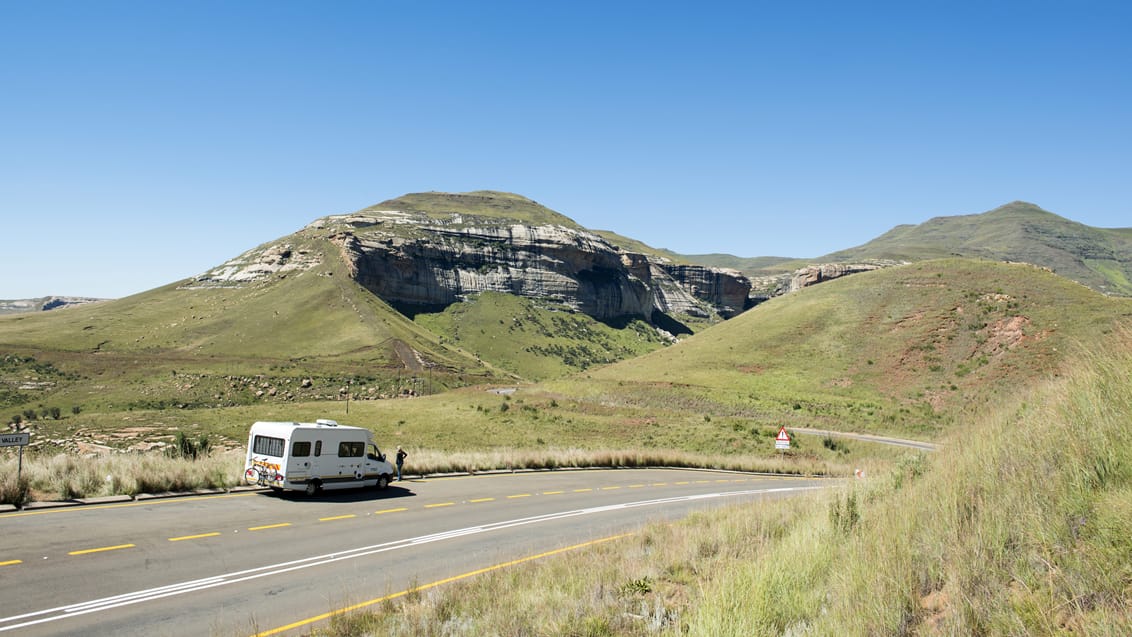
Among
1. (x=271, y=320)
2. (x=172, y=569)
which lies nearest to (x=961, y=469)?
(x=172, y=569)

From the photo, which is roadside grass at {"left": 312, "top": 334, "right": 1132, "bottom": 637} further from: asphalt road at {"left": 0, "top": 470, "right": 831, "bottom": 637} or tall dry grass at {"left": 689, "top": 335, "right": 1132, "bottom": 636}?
asphalt road at {"left": 0, "top": 470, "right": 831, "bottom": 637}

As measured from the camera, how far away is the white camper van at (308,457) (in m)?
18.1

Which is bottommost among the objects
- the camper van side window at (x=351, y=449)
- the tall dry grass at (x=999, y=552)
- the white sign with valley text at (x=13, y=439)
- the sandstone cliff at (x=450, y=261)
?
the camper van side window at (x=351, y=449)

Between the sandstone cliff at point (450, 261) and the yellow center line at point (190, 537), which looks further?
the sandstone cliff at point (450, 261)

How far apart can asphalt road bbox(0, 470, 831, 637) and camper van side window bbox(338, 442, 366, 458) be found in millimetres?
1321

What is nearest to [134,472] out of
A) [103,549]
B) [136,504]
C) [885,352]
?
[136,504]

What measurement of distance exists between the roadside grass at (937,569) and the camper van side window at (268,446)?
35.7 feet

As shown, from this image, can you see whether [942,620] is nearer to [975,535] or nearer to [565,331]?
[975,535]

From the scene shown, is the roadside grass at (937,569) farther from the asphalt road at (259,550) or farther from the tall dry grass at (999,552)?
the asphalt road at (259,550)

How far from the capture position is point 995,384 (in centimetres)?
5147

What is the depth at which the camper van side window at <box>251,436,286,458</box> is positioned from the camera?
18250 millimetres

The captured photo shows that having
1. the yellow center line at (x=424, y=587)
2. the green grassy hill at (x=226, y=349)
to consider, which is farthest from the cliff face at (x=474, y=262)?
the yellow center line at (x=424, y=587)

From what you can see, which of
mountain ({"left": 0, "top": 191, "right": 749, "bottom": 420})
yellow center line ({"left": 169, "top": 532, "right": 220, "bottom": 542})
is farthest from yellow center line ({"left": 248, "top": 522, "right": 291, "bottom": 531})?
mountain ({"left": 0, "top": 191, "right": 749, "bottom": 420})

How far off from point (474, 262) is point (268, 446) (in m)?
151
